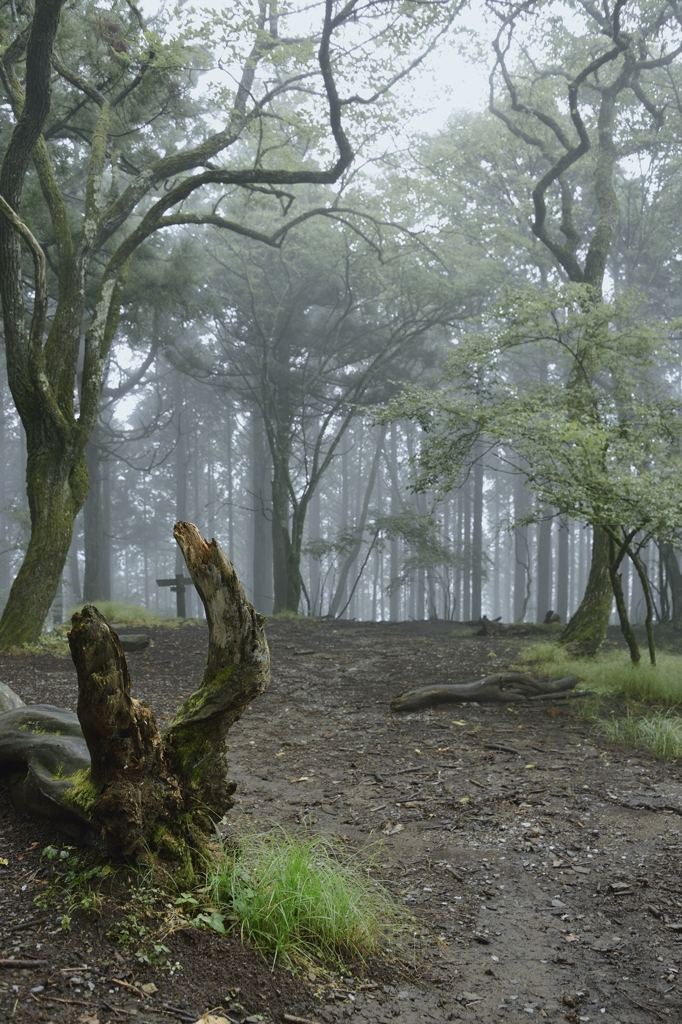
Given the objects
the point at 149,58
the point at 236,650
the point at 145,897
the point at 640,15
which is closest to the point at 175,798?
the point at 145,897

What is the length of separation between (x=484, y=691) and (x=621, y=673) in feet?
5.15

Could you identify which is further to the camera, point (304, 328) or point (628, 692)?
point (304, 328)

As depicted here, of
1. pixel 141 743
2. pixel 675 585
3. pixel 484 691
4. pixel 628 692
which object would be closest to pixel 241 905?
pixel 141 743

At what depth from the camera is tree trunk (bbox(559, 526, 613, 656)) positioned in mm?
9609

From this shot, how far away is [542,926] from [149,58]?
9.82 meters

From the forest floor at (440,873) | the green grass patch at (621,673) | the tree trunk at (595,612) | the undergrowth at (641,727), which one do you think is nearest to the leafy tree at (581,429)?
the tree trunk at (595,612)

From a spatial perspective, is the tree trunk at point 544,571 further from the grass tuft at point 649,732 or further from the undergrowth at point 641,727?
the grass tuft at point 649,732

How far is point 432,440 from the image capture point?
8.50 meters

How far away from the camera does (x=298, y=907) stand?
2750mm

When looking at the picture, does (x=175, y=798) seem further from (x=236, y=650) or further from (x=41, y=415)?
(x=41, y=415)

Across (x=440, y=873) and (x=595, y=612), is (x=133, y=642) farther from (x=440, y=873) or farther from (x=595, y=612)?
(x=440, y=873)

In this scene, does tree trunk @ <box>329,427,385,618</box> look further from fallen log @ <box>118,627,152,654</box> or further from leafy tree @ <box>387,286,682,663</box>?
leafy tree @ <box>387,286,682,663</box>

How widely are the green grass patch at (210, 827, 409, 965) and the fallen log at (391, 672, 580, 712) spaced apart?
375 cm

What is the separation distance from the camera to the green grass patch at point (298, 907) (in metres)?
2.66
